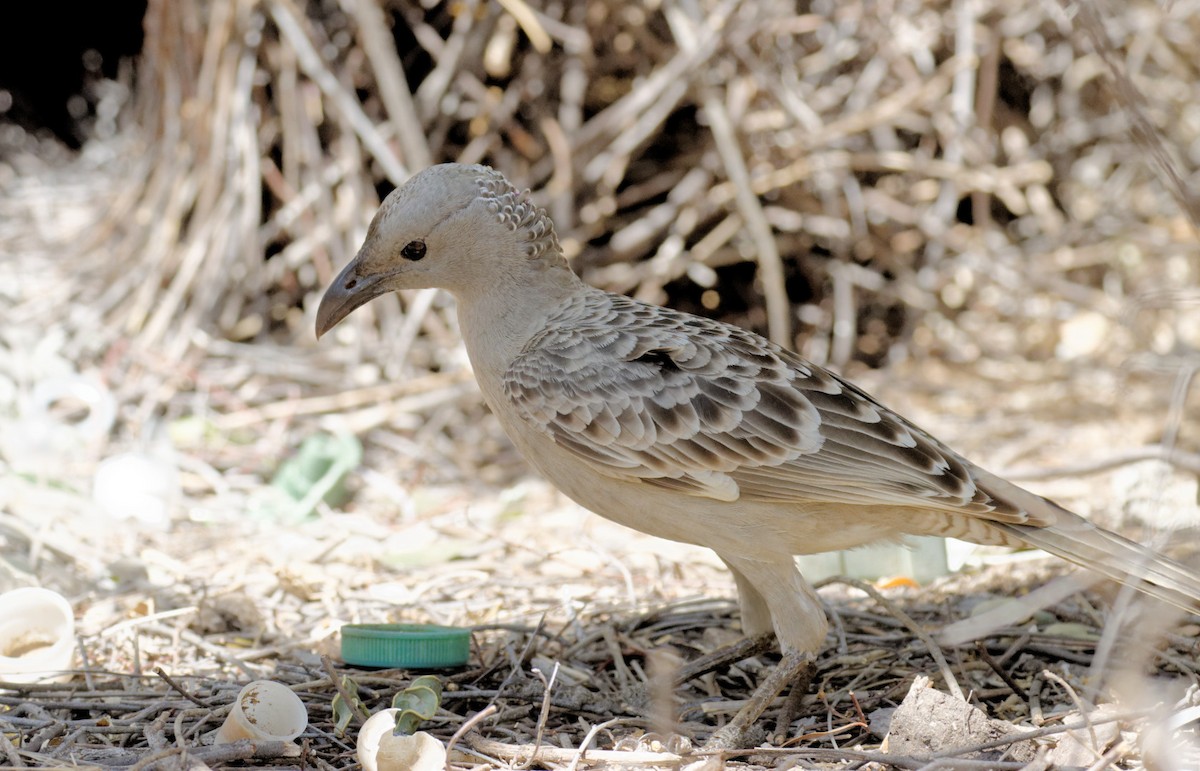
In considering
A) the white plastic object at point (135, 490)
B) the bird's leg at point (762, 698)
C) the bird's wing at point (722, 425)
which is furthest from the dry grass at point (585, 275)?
the bird's wing at point (722, 425)

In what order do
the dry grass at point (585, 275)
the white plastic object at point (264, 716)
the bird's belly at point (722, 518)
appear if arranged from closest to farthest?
1. the white plastic object at point (264, 716)
2. the bird's belly at point (722, 518)
3. the dry grass at point (585, 275)

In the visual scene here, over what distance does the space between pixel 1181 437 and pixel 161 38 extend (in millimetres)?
4546

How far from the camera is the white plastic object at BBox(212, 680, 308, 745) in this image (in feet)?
7.00

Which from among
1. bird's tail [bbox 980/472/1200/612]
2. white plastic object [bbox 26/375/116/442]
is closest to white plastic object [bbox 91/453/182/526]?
white plastic object [bbox 26/375/116/442]

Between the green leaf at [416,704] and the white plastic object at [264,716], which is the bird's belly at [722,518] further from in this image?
the white plastic object at [264,716]

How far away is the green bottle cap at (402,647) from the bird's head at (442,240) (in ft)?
2.21

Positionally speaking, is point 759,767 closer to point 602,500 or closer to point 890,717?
point 890,717

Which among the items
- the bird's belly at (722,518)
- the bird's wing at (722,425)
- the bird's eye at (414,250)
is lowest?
the bird's belly at (722,518)

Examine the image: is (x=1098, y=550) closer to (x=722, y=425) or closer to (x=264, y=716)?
(x=722, y=425)

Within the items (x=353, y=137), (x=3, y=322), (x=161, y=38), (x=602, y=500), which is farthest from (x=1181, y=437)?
(x=3, y=322)

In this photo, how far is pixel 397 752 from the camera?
1.97m

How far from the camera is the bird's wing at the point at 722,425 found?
8.09 feet

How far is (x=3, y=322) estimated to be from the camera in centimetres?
517

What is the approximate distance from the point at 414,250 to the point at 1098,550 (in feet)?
5.20
